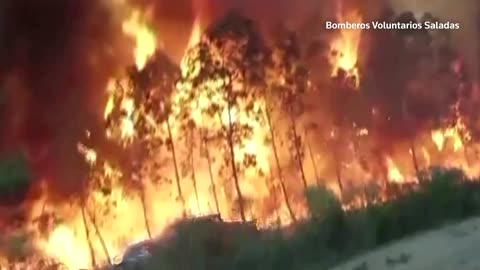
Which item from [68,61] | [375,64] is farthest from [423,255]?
[68,61]

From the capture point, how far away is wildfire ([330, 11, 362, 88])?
199 cm

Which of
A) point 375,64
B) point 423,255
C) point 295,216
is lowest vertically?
point 423,255

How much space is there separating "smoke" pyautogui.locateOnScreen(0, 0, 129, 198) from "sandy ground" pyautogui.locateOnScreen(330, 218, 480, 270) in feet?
2.19

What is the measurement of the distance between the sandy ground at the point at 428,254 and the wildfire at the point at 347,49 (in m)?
0.40

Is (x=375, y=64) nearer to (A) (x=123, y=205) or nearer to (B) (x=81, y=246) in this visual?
(A) (x=123, y=205)

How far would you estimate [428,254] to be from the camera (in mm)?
1924

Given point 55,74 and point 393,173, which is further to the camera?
point 393,173

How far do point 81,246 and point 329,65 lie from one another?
706mm

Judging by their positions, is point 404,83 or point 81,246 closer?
point 81,246

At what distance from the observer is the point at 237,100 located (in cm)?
192

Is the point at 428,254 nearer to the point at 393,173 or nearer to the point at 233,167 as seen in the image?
the point at 393,173

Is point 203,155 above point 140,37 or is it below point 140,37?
below

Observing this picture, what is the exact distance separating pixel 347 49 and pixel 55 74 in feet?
2.24

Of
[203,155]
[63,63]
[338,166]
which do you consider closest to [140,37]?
[63,63]
